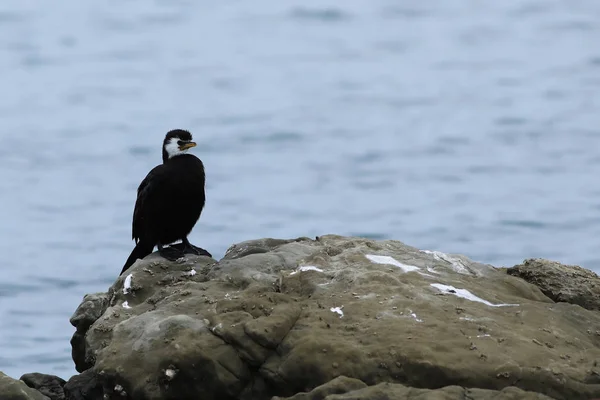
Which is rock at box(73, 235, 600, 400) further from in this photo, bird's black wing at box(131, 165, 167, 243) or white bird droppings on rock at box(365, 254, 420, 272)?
bird's black wing at box(131, 165, 167, 243)

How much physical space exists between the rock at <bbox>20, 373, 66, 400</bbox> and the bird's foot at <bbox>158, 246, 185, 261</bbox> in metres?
1.11

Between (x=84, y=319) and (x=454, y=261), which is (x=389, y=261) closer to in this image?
(x=454, y=261)

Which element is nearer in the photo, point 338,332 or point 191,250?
point 338,332

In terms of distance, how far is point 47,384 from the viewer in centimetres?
970

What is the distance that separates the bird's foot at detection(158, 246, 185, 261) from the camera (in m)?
9.79

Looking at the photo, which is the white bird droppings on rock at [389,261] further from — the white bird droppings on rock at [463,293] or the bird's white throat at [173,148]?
the bird's white throat at [173,148]

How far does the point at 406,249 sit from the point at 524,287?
2.83ft

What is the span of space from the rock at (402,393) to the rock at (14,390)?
224 centimetres

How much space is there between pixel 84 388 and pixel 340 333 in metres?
1.93

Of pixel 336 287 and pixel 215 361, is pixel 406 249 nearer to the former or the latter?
pixel 336 287

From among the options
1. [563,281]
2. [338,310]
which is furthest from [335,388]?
[563,281]

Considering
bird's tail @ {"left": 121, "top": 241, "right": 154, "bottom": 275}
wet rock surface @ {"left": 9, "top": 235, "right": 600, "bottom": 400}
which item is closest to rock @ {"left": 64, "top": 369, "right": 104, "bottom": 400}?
wet rock surface @ {"left": 9, "top": 235, "right": 600, "bottom": 400}

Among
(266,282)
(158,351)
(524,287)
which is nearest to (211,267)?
(266,282)

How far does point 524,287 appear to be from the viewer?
30.0 feet
